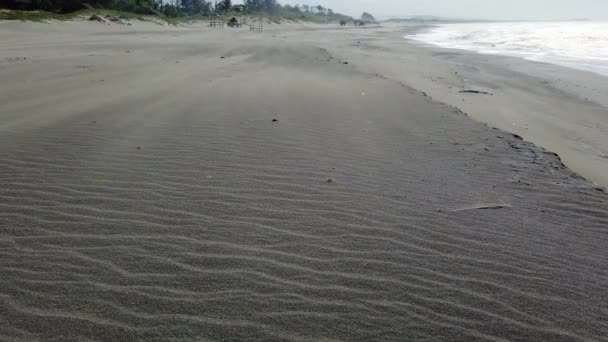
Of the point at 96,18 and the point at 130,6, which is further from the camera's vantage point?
the point at 130,6

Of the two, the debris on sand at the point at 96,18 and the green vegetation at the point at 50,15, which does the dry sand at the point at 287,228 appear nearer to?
the green vegetation at the point at 50,15

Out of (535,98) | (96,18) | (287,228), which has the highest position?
(96,18)

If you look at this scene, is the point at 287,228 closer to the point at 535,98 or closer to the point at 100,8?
the point at 535,98

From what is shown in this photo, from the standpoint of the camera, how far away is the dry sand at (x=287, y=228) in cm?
249

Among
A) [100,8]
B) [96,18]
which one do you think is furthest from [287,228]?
[100,8]

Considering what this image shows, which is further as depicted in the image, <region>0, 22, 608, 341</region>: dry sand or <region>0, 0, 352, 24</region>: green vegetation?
<region>0, 0, 352, 24</region>: green vegetation

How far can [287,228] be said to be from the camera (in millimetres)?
3471

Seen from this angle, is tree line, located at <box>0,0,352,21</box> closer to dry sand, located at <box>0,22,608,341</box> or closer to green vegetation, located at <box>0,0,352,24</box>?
green vegetation, located at <box>0,0,352,24</box>

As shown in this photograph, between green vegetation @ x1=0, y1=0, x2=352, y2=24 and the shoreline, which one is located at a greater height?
green vegetation @ x1=0, y1=0, x2=352, y2=24

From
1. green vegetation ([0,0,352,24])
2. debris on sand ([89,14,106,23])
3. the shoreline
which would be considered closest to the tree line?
green vegetation ([0,0,352,24])

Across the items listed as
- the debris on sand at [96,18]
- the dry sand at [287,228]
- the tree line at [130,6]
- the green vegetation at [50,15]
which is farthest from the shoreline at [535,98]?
the tree line at [130,6]

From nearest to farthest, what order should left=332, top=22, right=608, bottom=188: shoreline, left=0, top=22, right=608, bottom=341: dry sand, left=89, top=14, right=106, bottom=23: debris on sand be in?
left=0, top=22, right=608, bottom=341: dry sand, left=332, top=22, right=608, bottom=188: shoreline, left=89, top=14, right=106, bottom=23: debris on sand

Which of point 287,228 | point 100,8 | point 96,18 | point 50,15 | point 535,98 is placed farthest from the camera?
point 100,8

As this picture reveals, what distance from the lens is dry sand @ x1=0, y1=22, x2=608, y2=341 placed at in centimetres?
249
